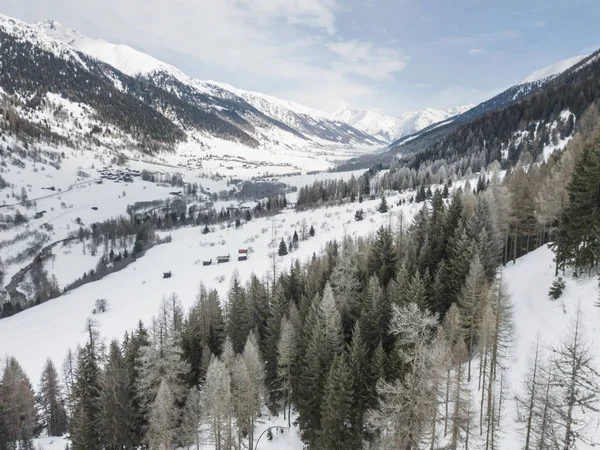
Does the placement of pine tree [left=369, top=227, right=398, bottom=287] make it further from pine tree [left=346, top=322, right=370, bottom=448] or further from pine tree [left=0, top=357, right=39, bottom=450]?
pine tree [left=0, top=357, right=39, bottom=450]

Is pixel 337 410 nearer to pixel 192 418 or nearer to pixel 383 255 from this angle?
pixel 192 418

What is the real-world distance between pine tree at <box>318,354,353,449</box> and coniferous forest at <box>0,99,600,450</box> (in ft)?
0.39

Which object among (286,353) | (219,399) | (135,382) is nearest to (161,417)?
(219,399)

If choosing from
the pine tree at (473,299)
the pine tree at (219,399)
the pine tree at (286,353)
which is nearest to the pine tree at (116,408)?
the pine tree at (219,399)

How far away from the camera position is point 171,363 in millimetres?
38156

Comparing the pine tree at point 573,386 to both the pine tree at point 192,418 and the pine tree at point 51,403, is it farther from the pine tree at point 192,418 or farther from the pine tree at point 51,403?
the pine tree at point 51,403

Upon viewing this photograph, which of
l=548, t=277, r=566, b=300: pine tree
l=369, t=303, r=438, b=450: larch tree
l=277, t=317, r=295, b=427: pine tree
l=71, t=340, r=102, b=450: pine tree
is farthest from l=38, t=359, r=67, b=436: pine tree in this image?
l=548, t=277, r=566, b=300: pine tree

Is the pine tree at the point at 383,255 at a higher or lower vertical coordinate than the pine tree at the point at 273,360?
higher

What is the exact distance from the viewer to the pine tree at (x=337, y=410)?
32094 millimetres

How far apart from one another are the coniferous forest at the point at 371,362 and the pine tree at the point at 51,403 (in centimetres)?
92

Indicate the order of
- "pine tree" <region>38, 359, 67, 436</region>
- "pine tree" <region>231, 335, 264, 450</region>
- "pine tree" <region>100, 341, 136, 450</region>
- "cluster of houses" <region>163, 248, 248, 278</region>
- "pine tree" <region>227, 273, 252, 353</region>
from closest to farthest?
"pine tree" <region>231, 335, 264, 450</region>, "pine tree" <region>100, 341, 136, 450</region>, "pine tree" <region>227, 273, 252, 353</region>, "pine tree" <region>38, 359, 67, 436</region>, "cluster of houses" <region>163, 248, 248, 278</region>

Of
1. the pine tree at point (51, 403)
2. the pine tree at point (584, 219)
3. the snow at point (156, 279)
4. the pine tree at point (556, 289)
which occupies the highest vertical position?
the pine tree at point (584, 219)

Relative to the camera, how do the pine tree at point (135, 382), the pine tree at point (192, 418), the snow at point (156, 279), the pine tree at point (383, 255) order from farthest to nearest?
the snow at point (156, 279) → the pine tree at point (383, 255) → the pine tree at point (135, 382) → the pine tree at point (192, 418)

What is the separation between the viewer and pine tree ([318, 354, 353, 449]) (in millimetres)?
32094
